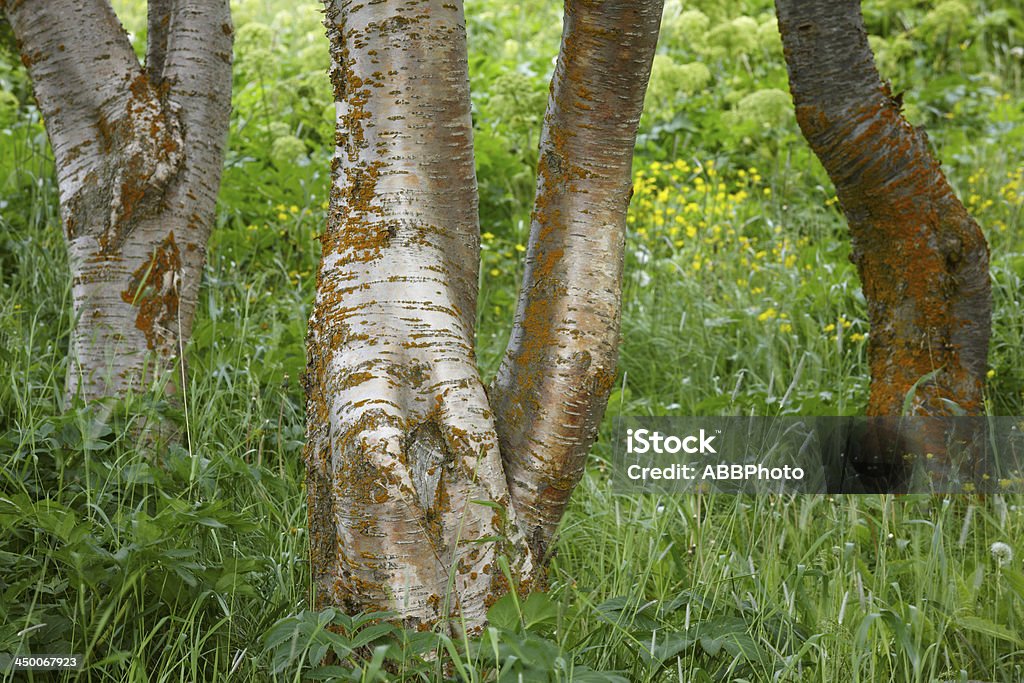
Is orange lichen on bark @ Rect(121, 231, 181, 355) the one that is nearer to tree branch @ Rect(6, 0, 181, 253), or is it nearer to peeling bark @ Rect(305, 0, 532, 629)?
tree branch @ Rect(6, 0, 181, 253)

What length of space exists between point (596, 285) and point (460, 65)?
56 centimetres

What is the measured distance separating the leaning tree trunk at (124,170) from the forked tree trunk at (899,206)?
1996 mm

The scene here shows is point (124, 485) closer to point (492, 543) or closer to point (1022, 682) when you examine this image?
point (492, 543)

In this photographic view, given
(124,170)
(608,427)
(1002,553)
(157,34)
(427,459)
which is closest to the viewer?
(427,459)

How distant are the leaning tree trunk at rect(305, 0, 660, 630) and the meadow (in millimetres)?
170

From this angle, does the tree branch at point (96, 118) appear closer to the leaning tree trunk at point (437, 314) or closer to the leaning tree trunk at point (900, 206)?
the leaning tree trunk at point (437, 314)

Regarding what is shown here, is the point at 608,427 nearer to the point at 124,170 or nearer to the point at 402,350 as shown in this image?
the point at 402,350

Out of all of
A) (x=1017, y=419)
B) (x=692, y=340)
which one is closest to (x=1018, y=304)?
(x=1017, y=419)

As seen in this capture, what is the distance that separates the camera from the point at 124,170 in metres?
2.84

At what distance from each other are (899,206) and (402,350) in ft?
6.79

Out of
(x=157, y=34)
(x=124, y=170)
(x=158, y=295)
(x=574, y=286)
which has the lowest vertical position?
(x=574, y=286)

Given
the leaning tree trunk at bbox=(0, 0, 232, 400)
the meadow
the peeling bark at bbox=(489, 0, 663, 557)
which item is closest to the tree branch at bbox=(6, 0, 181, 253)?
the leaning tree trunk at bbox=(0, 0, 232, 400)

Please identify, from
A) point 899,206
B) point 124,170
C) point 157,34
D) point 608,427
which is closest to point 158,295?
point 124,170

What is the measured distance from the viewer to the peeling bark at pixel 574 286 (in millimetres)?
2029
